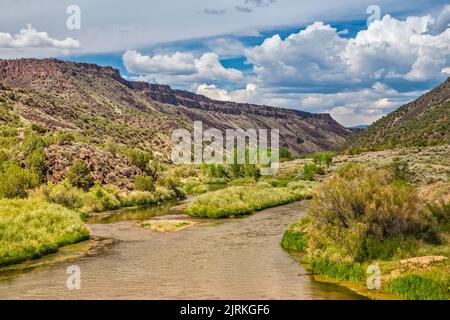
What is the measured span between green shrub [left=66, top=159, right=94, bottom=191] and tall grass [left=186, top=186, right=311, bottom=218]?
11.7 metres

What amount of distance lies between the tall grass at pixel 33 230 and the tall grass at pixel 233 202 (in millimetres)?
14046

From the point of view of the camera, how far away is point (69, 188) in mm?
47719

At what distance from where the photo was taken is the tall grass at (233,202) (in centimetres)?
4347

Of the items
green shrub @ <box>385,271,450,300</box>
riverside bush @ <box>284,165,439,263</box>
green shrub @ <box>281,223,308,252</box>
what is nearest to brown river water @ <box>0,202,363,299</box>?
green shrub @ <box>281,223,308,252</box>

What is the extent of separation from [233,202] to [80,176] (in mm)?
16799

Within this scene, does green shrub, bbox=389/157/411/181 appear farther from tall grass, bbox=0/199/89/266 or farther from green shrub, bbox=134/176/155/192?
green shrub, bbox=134/176/155/192

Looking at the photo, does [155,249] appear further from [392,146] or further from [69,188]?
[392,146]

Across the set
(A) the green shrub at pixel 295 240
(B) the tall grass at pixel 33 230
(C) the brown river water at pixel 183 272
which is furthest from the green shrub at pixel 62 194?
(A) the green shrub at pixel 295 240

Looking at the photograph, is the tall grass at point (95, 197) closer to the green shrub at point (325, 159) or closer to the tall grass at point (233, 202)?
the tall grass at point (233, 202)

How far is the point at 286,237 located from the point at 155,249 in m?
7.65

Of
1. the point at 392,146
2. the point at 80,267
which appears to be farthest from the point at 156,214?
the point at 392,146

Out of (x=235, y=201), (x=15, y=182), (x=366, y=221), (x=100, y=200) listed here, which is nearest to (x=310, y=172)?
(x=235, y=201)

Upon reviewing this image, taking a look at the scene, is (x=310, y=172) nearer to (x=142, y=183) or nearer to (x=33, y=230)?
(x=142, y=183)

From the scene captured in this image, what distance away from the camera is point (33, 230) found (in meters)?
26.7
